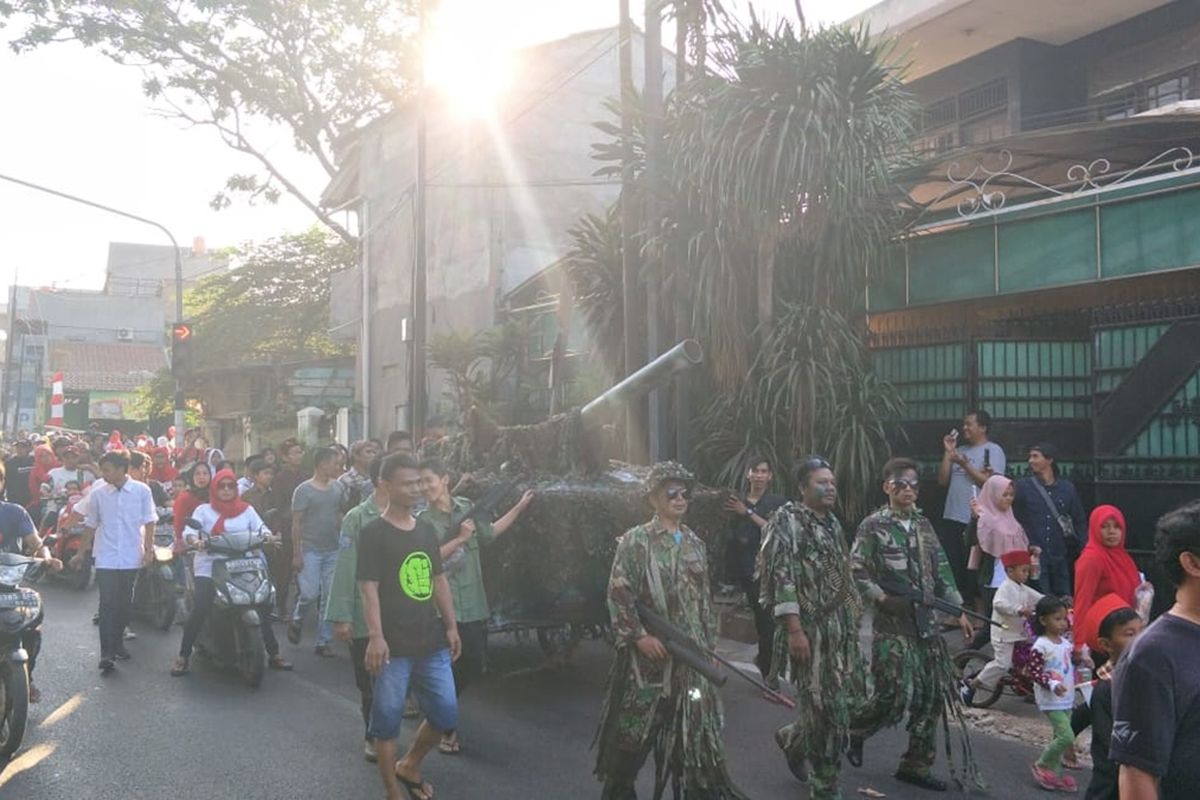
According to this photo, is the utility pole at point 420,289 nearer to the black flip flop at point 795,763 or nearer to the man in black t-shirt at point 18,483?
the man in black t-shirt at point 18,483

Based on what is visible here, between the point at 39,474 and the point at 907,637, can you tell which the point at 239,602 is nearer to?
the point at 907,637

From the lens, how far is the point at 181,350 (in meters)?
21.7

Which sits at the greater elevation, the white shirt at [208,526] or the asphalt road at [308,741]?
the white shirt at [208,526]

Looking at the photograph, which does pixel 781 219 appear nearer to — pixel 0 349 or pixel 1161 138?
pixel 1161 138

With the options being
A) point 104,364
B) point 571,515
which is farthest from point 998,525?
point 104,364

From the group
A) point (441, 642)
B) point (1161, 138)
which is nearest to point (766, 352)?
point (1161, 138)

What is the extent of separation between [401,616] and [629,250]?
704cm

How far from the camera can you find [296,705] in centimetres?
774

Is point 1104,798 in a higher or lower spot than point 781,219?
lower

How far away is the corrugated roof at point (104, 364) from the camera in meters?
52.3

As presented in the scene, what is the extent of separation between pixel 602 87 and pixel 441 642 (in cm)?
A: 1897

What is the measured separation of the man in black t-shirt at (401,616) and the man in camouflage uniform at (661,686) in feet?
3.17

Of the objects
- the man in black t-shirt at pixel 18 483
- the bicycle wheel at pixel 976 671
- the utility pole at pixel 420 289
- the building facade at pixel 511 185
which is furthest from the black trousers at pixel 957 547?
the man in black t-shirt at pixel 18 483

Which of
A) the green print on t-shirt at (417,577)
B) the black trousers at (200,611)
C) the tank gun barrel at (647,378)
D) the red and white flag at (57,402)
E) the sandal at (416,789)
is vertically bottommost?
the sandal at (416,789)
